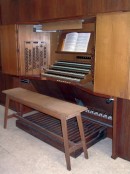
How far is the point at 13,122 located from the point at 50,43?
53.4 inches

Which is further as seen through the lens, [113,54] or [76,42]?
[76,42]

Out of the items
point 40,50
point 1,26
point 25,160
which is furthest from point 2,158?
point 1,26

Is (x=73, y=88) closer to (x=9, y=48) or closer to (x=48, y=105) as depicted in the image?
(x=48, y=105)

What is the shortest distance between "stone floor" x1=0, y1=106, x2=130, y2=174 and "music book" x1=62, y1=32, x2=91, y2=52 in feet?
4.06

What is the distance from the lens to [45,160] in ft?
6.95

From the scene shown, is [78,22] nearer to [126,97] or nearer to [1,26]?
[126,97]

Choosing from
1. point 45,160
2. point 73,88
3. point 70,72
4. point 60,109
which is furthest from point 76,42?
point 45,160

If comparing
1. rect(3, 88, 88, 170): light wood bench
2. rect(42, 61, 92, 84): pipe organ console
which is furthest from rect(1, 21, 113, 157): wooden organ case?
rect(3, 88, 88, 170): light wood bench

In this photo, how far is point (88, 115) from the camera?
285 centimetres

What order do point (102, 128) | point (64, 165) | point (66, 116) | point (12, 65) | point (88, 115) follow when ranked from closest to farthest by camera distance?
point (66, 116) < point (64, 165) < point (102, 128) < point (88, 115) < point (12, 65)

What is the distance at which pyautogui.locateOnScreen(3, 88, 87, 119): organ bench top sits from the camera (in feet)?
6.48

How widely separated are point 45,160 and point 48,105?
0.58m

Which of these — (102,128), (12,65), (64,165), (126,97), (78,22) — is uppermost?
(78,22)

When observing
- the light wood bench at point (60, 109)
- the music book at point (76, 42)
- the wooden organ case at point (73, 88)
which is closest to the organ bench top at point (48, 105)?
the light wood bench at point (60, 109)
